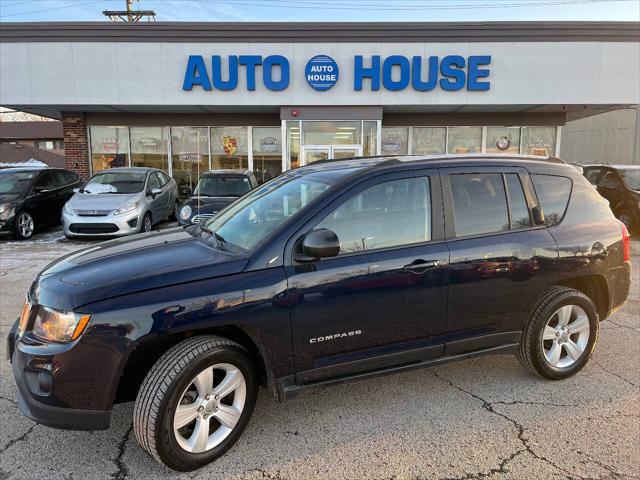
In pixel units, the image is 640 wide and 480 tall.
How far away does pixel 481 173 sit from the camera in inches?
142

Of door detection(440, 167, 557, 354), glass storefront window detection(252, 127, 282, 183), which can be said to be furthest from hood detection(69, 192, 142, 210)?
door detection(440, 167, 557, 354)

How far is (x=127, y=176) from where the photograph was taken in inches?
457

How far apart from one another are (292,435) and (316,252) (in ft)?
3.99

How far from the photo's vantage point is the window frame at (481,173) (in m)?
3.39

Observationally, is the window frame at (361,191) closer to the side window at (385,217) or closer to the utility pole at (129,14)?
the side window at (385,217)

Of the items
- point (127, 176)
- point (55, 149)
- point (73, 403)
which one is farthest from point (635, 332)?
point (55, 149)

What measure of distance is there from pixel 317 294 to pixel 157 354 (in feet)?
3.31

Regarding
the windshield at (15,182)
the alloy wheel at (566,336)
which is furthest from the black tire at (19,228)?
the alloy wheel at (566,336)

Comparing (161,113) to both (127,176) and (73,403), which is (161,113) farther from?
(73,403)

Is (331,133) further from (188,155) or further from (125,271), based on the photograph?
(125,271)

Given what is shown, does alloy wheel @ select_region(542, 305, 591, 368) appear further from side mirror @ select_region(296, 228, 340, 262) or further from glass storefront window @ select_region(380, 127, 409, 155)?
glass storefront window @ select_region(380, 127, 409, 155)

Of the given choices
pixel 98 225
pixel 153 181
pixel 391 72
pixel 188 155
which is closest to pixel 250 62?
pixel 391 72

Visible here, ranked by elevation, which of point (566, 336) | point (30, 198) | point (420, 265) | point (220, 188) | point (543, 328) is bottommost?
point (566, 336)

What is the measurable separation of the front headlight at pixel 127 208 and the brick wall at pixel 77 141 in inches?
285
